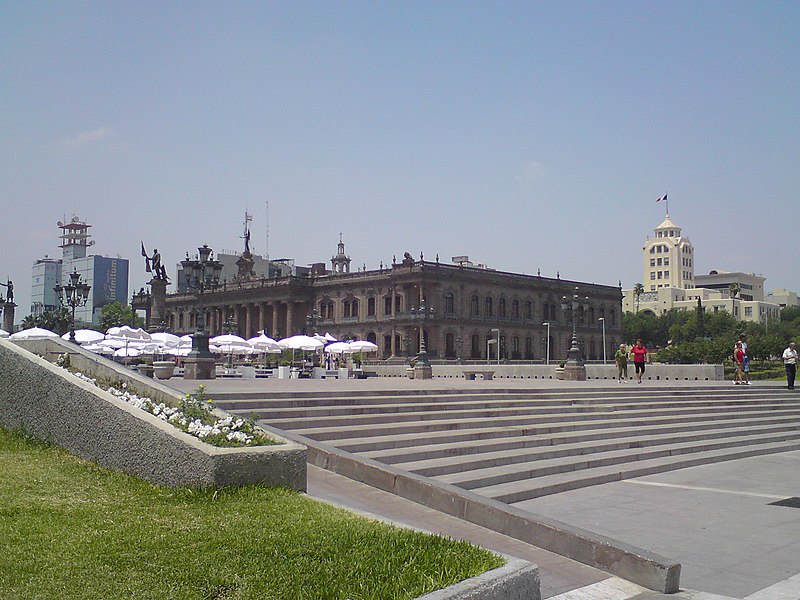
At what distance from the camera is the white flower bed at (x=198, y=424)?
305 inches

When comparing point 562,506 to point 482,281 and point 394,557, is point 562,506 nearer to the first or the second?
point 394,557

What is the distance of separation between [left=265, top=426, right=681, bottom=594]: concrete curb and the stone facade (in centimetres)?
7028

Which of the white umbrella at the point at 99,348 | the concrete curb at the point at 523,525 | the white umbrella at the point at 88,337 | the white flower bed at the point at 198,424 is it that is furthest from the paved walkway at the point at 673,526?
the white umbrella at the point at 99,348

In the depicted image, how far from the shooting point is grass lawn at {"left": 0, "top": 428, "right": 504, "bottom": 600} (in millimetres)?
4793

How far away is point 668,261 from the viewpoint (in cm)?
16675

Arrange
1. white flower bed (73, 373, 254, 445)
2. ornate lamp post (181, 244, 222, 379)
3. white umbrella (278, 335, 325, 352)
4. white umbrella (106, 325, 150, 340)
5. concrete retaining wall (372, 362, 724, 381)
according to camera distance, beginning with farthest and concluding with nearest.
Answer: white umbrella (278, 335, 325, 352)
concrete retaining wall (372, 362, 724, 381)
white umbrella (106, 325, 150, 340)
ornate lamp post (181, 244, 222, 379)
white flower bed (73, 373, 254, 445)

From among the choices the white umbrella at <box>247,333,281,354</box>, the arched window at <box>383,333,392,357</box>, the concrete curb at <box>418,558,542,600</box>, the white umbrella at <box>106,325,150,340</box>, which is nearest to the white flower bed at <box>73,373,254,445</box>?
the concrete curb at <box>418,558,542,600</box>

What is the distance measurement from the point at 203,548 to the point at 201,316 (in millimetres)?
21587

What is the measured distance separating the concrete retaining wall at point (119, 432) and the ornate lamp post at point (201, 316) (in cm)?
1473

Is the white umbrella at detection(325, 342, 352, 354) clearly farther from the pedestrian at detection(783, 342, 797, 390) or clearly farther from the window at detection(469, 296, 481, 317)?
the window at detection(469, 296, 481, 317)

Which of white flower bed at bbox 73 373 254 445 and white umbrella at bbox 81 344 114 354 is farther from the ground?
white umbrella at bbox 81 344 114 354

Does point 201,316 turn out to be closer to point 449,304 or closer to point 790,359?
point 790,359

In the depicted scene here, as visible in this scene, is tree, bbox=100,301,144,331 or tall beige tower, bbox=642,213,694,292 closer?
tree, bbox=100,301,144,331

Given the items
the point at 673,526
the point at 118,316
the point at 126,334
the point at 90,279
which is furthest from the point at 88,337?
the point at 90,279
